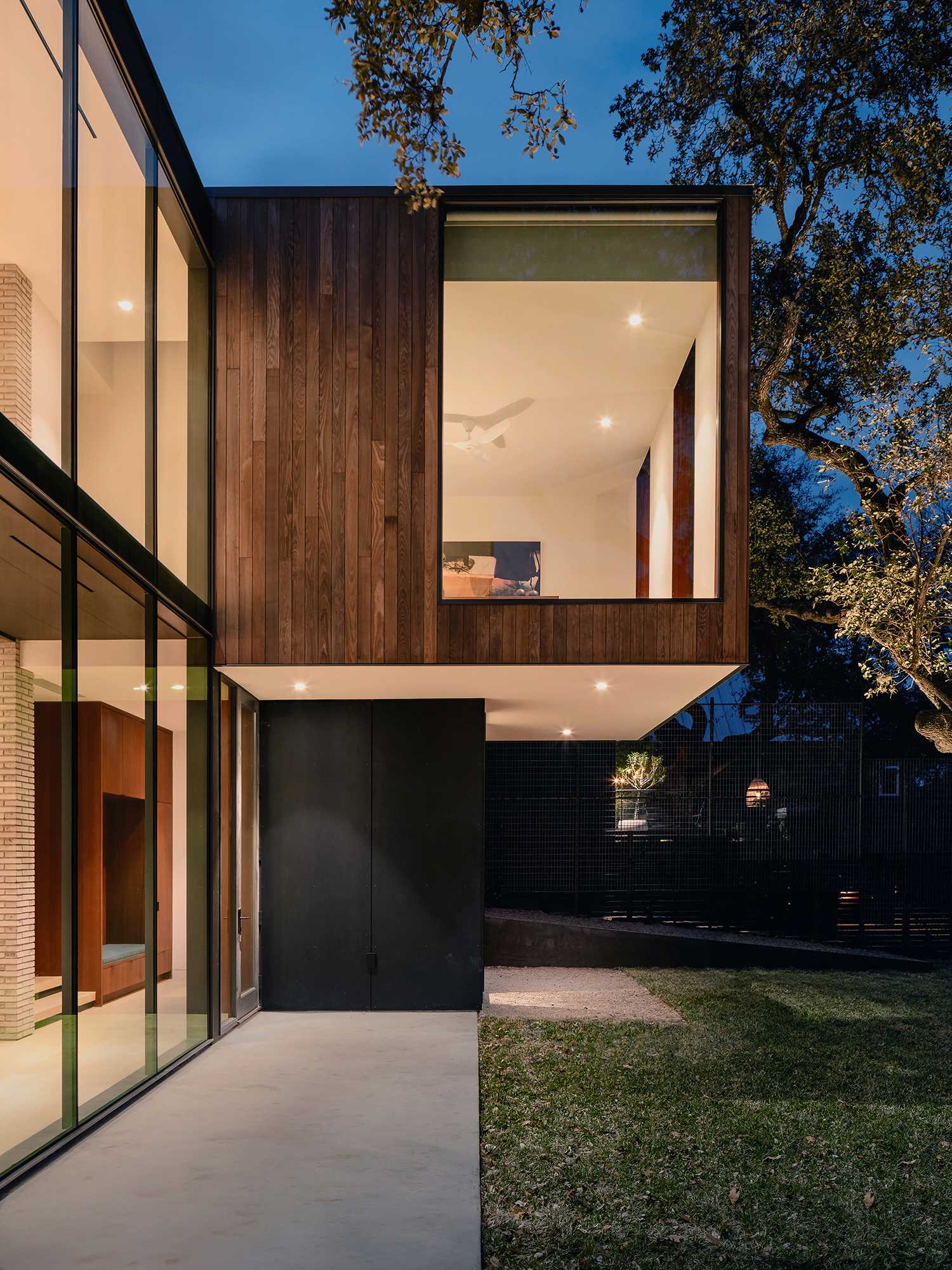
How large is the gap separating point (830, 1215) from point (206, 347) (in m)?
6.03

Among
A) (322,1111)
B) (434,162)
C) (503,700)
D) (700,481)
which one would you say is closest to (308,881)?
(503,700)

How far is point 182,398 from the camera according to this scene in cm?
660

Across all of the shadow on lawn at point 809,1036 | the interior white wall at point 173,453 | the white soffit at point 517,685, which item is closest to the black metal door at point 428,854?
the white soffit at point 517,685

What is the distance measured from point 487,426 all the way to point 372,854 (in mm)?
3460

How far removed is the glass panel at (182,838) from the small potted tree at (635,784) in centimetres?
687

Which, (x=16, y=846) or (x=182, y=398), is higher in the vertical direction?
(x=182, y=398)

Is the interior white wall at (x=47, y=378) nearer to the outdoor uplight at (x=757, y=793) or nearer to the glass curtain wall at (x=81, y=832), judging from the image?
the glass curtain wall at (x=81, y=832)

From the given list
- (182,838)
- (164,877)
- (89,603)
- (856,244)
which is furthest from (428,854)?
(856,244)

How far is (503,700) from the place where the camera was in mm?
8719

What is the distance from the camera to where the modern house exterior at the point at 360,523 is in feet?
18.9

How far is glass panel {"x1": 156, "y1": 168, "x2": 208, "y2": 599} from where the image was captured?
621cm

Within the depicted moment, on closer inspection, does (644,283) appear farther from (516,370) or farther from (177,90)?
(177,90)

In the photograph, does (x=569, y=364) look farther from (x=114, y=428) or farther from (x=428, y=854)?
(x=428, y=854)

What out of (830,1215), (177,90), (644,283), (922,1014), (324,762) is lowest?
(922,1014)
